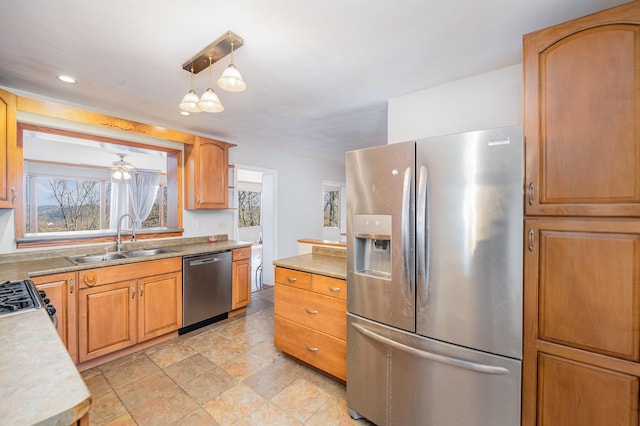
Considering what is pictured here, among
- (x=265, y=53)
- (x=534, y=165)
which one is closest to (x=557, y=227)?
(x=534, y=165)

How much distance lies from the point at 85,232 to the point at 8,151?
1.08 metres

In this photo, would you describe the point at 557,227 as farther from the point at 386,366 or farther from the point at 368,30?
the point at 368,30

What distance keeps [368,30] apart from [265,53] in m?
0.69

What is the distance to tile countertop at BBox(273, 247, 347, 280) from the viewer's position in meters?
2.05

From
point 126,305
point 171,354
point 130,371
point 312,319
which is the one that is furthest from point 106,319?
point 312,319

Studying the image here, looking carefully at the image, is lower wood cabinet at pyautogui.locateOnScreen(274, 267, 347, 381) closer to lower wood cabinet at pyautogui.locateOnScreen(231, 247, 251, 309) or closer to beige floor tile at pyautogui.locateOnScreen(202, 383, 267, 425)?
beige floor tile at pyautogui.locateOnScreen(202, 383, 267, 425)

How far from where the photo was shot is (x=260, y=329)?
9.91 feet

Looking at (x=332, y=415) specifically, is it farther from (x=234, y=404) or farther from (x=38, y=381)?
(x=38, y=381)

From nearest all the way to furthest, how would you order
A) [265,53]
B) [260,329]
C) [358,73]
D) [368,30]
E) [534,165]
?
[534,165] < [368,30] < [265,53] < [358,73] < [260,329]

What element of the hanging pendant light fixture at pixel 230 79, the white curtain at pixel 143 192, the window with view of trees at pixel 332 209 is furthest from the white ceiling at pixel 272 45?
the window with view of trees at pixel 332 209

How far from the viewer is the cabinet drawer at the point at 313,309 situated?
199cm

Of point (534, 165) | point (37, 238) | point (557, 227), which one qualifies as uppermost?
point (534, 165)

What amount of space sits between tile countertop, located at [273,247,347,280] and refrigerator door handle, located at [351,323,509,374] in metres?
0.46

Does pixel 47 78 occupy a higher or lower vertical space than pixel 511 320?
higher
